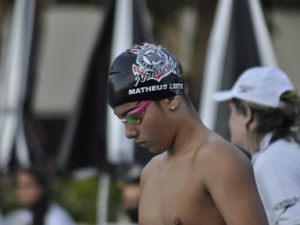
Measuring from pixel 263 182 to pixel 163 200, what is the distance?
853 millimetres

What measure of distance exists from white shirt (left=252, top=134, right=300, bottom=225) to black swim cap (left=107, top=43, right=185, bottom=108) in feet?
2.92

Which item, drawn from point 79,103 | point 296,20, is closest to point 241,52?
point 79,103

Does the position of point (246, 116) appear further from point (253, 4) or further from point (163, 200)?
point (253, 4)

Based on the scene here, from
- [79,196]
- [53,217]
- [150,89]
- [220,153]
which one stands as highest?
[150,89]

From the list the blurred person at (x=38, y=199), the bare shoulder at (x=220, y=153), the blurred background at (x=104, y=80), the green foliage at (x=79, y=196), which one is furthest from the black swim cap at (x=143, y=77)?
the green foliage at (x=79, y=196)

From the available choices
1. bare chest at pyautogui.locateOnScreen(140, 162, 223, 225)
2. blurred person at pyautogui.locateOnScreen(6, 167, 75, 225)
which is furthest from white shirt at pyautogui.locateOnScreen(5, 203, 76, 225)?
bare chest at pyautogui.locateOnScreen(140, 162, 223, 225)

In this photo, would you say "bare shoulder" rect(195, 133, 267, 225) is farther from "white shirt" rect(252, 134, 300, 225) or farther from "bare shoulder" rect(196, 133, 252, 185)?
"white shirt" rect(252, 134, 300, 225)

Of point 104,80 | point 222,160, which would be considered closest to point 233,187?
point 222,160

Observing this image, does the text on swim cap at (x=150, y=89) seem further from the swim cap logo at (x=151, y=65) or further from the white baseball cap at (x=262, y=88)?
the white baseball cap at (x=262, y=88)

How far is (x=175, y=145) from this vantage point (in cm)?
432

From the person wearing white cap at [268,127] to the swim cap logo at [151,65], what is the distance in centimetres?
96

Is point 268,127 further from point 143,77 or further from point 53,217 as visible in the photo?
point 53,217

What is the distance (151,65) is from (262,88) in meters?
1.27

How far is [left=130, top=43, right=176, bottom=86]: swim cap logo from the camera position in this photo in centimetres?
425
